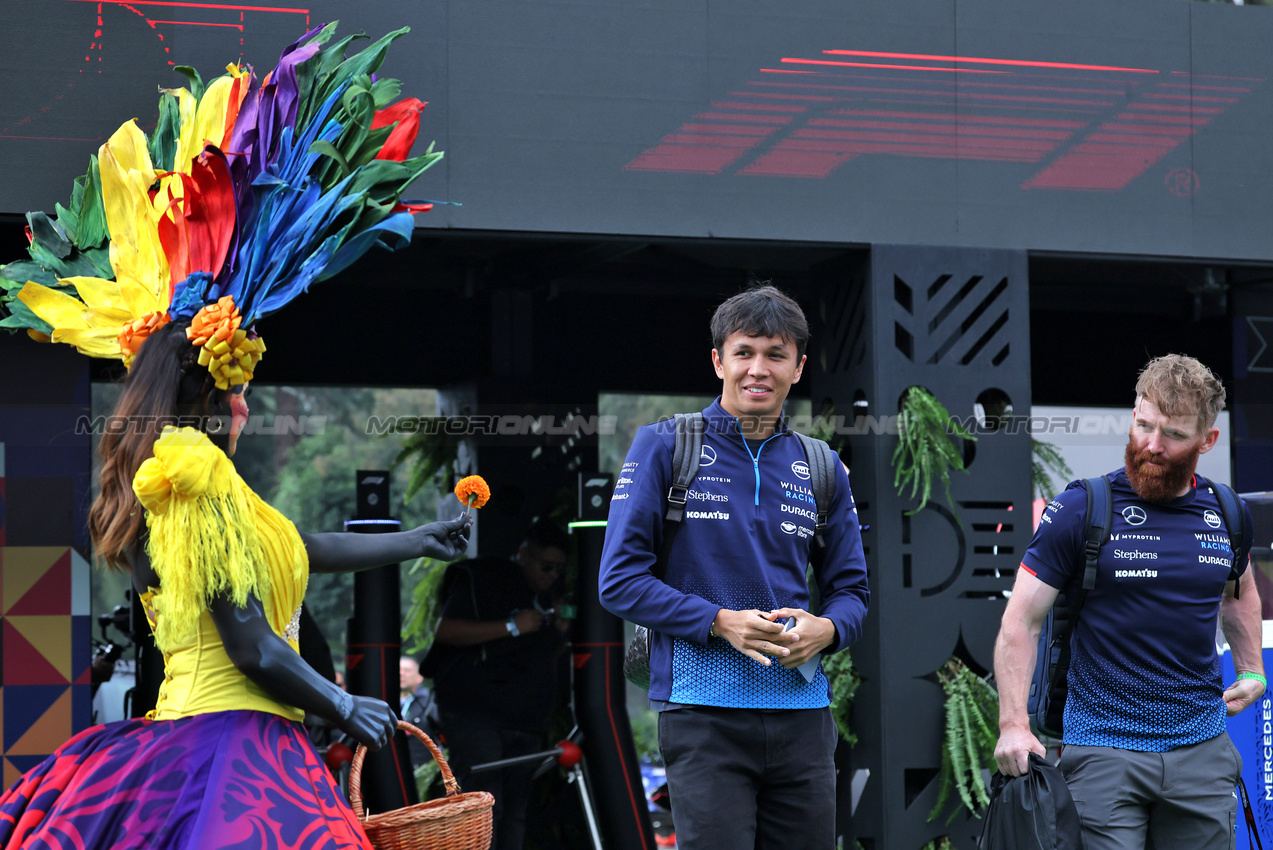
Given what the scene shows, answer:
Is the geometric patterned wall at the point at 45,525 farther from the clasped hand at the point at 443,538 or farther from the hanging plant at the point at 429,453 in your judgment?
the clasped hand at the point at 443,538

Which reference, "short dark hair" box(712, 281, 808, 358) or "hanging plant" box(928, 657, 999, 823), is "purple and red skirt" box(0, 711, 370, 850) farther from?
"hanging plant" box(928, 657, 999, 823)

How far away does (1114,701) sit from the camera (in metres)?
3.35

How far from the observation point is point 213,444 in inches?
120

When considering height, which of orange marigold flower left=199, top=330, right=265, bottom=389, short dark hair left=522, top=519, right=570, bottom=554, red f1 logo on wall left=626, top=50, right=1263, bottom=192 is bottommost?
short dark hair left=522, top=519, right=570, bottom=554

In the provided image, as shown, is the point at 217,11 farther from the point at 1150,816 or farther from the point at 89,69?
the point at 1150,816

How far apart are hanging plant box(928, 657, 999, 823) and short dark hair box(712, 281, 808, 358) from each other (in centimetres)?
231

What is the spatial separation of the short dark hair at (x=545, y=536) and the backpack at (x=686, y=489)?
3420mm

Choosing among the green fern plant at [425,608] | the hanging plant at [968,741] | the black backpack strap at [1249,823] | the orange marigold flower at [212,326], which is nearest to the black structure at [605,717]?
the green fern plant at [425,608]

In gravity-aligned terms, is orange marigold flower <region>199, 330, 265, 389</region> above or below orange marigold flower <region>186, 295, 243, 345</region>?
below

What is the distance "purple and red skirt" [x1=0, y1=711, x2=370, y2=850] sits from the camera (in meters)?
2.71

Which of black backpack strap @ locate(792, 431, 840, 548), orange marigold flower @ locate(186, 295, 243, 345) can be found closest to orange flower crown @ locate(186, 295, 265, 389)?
orange marigold flower @ locate(186, 295, 243, 345)

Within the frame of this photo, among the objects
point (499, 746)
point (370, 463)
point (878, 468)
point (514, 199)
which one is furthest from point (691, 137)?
point (370, 463)

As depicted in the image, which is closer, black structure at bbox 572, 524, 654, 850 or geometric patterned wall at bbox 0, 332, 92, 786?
geometric patterned wall at bbox 0, 332, 92, 786

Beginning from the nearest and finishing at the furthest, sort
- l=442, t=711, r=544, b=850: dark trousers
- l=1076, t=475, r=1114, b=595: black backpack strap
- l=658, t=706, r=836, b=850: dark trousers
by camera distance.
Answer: l=658, t=706, r=836, b=850: dark trousers, l=1076, t=475, r=1114, b=595: black backpack strap, l=442, t=711, r=544, b=850: dark trousers
